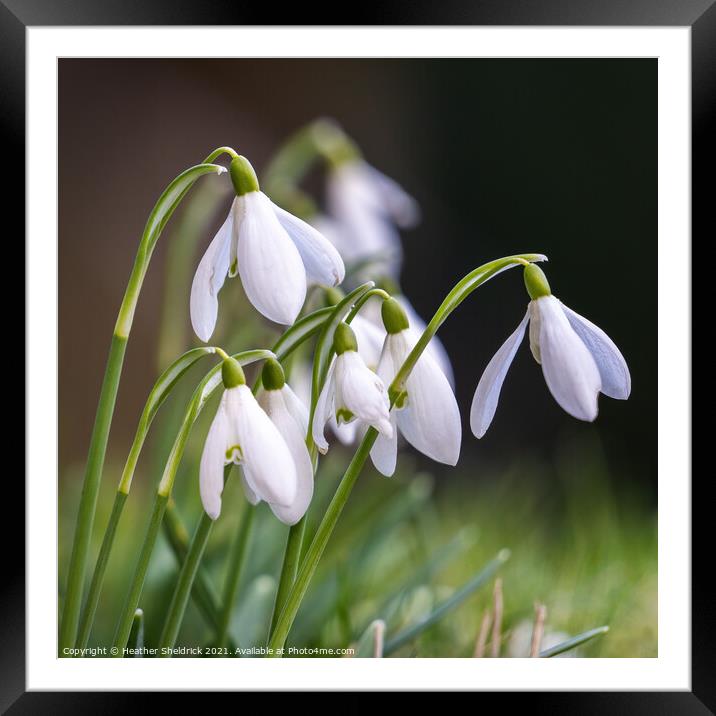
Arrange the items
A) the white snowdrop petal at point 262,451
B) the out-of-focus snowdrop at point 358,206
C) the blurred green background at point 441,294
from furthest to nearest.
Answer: the out-of-focus snowdrop at point 358,206 → the blurred green background at point 441,294 → the white snowdrop petal at point 262,451

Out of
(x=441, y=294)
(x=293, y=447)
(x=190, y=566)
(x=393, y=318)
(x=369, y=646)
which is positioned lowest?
→ (x=369, y=646)

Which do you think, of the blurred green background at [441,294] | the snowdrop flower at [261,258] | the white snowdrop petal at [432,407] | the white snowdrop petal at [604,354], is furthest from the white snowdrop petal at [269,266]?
the blurred green background at [441,294]

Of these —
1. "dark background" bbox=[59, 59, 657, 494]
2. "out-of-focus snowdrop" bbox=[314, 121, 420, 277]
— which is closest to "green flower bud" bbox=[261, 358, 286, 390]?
"dark background" bbox=[59, 59, 657, 494]

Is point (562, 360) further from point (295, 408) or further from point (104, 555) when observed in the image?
point (104, 555)

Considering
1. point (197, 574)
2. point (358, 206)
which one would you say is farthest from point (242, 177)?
point (358, 206)

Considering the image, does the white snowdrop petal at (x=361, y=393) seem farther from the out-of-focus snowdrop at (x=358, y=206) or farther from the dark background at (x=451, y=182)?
the out-of-focus snowdrop at (x=358, y=206)
